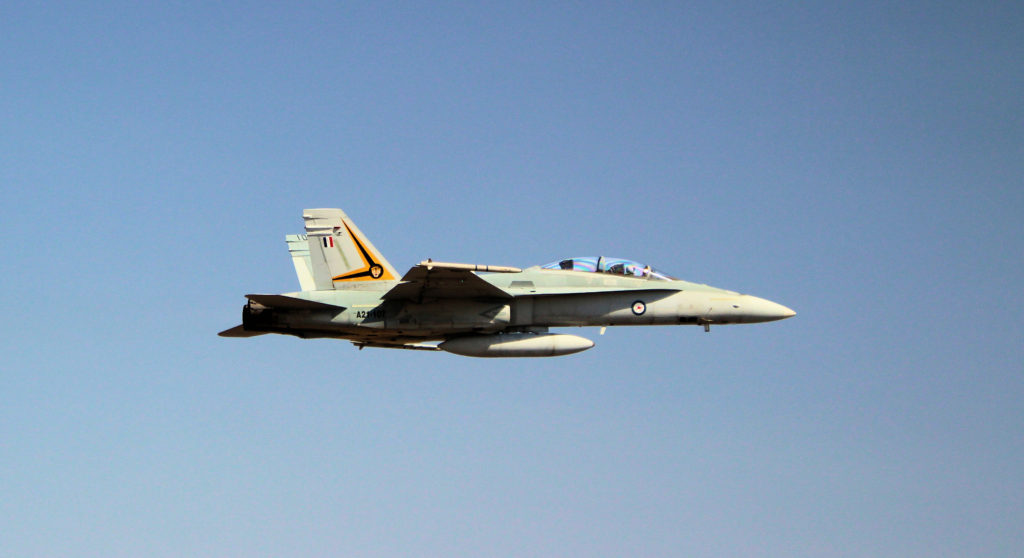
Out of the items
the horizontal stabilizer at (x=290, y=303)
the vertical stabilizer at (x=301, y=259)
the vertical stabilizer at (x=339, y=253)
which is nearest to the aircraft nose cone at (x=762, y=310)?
the vertical stabilizer at (x=339, y=253)

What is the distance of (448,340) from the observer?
1268 inches

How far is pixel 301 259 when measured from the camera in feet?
129

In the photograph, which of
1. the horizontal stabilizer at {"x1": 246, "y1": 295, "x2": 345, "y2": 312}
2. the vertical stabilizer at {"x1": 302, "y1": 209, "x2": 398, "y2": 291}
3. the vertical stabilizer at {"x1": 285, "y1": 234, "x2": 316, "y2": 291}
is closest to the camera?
the horizontal stabilizer at {"x1": 246, "y1": 295, "x2": 345, "y2": 312}

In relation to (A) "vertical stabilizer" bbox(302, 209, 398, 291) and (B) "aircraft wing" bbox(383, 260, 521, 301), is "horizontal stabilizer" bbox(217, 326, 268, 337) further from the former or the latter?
(B) "aircraft wing" bbox(383, 260, 521, 301)

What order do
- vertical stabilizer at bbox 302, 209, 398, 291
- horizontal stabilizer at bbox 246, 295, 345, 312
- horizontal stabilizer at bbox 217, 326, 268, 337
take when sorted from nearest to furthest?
horizontal stabilizer at bbox 246, 295, 345, 312
vertical stabilizer at bbox 302, 209, 398, 291
horizontal stabilizer at bbox 217, 326, 268, 337

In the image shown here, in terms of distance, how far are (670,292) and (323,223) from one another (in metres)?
9.59

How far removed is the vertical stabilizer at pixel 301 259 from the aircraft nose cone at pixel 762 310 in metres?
14.1

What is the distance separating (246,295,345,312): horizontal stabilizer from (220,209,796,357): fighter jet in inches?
1.0

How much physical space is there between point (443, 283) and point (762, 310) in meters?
8.89

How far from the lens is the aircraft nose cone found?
1282 inches

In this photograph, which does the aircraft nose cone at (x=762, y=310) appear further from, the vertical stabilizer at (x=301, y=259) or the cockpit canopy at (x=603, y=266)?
the vertical stabilizer at (x=301, y=259)

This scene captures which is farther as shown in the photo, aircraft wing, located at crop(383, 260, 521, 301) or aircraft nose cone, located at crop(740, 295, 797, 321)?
aircraft nose cone, located at crop(740, 295, 797, 321)

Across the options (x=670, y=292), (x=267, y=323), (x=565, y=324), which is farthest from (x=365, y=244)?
(x=670, y=292)

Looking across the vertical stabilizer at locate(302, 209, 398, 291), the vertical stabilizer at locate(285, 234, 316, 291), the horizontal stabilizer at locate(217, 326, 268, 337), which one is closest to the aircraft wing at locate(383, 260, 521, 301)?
the vertical stabilizer at locate(302, 209, 398, 291)
